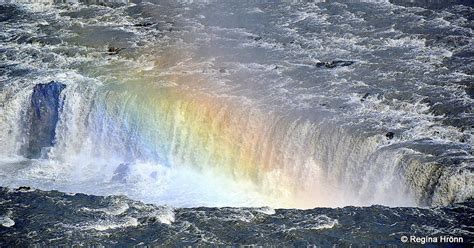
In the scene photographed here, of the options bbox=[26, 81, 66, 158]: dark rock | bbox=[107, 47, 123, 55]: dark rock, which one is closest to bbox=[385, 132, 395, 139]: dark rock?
bbox=[26, 81, 66, 158]: dark rock

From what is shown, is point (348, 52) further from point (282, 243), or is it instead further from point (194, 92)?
point (282, 243)

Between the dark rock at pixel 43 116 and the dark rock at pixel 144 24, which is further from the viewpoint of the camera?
the dark rock at pixel 144 24

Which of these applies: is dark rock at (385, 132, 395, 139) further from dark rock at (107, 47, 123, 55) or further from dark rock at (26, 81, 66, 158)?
dark rock at (107, 47, 123, 55)

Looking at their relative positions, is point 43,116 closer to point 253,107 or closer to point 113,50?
point 113,50

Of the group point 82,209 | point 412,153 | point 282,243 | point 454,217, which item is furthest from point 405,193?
point 82,209

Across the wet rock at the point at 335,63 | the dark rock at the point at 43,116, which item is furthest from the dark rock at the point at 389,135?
the dark rock at the point at 43,116

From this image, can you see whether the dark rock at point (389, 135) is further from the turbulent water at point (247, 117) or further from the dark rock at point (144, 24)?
the dark rock at point (144, 24)
